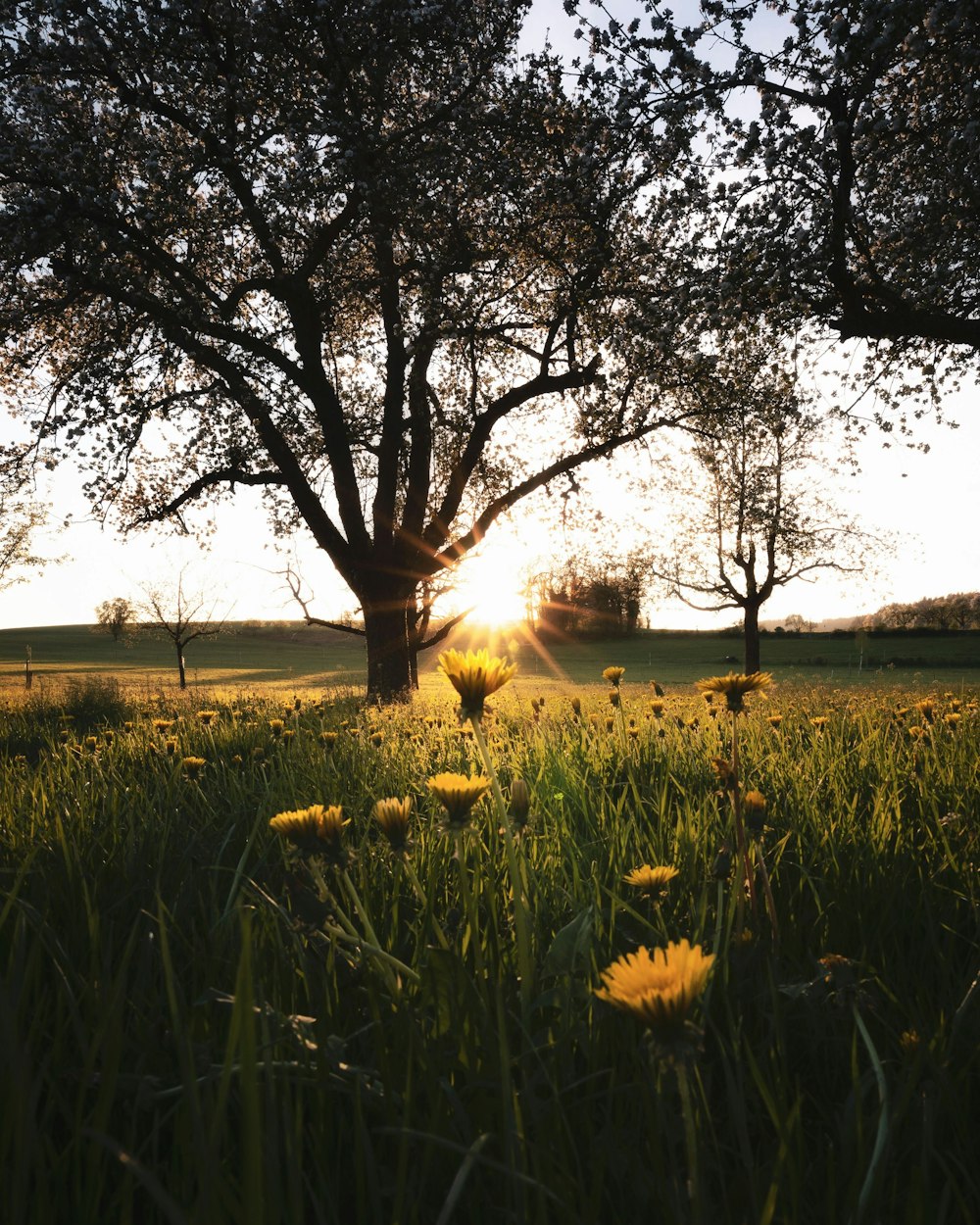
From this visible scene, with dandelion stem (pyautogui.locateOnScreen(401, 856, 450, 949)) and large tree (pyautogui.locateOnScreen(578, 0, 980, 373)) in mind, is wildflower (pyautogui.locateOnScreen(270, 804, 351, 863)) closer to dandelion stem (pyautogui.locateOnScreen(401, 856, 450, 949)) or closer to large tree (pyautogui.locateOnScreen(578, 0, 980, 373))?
dandelion stem (pyautogui.locateOnScreen(401, 856, 450, 949))

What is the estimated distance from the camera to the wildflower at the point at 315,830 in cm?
121

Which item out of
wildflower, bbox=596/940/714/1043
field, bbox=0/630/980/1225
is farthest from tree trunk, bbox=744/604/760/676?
wildflower, bbox=596/940/714/1043

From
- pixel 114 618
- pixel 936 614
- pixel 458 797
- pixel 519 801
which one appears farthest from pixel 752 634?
pixel 114 618

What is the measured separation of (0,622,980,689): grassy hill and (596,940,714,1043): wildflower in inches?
1229

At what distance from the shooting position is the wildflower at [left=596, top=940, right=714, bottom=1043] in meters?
0.62

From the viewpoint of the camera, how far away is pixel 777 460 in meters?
28.3

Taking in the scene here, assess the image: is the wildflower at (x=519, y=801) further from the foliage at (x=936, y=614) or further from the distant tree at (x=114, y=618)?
the foliage at (x=936, y=614)

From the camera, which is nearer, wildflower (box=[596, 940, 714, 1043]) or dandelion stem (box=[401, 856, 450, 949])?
wildflower (box=[596, 940, 714, 1043])

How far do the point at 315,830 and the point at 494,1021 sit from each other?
41 cm

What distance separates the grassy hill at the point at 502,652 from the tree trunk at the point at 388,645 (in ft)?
59.7

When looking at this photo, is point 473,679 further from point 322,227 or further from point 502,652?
point 502,652

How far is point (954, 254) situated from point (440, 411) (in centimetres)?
923

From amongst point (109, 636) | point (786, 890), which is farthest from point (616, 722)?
point (109, 636)

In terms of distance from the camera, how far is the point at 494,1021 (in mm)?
1111
